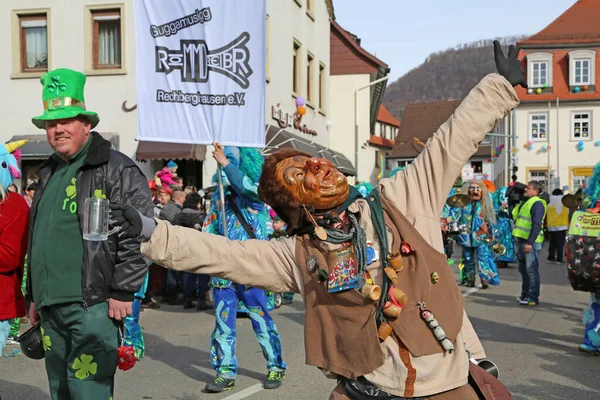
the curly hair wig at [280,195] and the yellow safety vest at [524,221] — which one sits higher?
the curly hair wig at [280,195]

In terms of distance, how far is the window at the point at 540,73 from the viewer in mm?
49500

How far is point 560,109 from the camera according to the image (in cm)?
4831

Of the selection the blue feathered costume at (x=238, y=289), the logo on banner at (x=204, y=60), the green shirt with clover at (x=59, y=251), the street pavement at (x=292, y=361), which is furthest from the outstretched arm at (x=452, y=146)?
the street pavement at (x=292, y=361)

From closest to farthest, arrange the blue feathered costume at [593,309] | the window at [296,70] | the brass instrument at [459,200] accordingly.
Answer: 1. the blue feathered costume at [593,309]
2. the brass instrument at [459,200]
3. the window at [296,70]

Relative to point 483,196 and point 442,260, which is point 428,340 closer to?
point 442,260

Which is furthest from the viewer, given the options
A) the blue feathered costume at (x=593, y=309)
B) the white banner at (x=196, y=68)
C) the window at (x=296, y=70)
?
the window at (x=296, y=70)

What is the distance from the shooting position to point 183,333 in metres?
9.18

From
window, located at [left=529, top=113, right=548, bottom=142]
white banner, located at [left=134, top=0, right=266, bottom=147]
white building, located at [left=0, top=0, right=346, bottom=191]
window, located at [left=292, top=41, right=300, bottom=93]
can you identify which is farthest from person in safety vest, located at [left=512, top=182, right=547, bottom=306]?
window, located at [left=529, top=113, right=548, bottom=142]

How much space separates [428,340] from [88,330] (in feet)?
6.23

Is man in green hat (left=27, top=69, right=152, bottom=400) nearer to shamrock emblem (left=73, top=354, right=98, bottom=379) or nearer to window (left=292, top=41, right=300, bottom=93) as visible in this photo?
shamrock emblem (left=73, top=354, right=98, bottom=379)

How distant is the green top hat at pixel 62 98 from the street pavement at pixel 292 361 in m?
2.85

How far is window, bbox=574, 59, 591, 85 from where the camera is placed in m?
48.9

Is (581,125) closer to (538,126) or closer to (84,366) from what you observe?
(538,126)

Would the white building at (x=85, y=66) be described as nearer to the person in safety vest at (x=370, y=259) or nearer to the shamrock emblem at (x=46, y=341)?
the shamrock emblem at (x=46, y=341)
